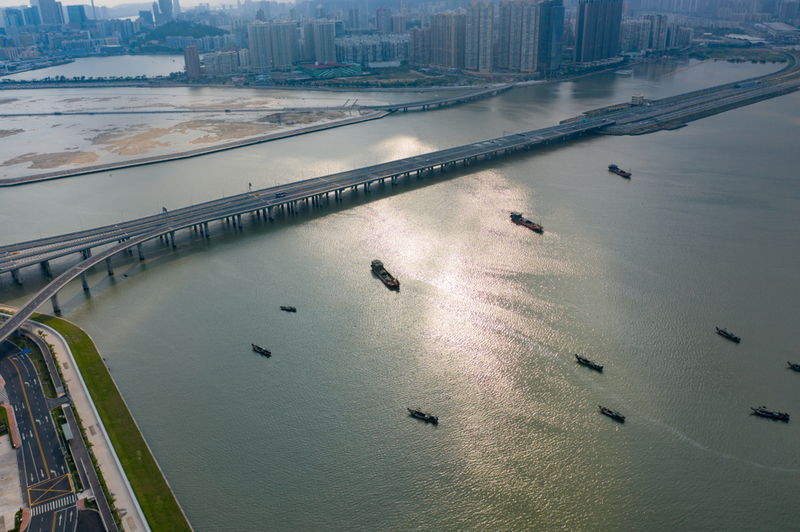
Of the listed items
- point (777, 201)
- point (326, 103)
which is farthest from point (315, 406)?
point (326, 103)

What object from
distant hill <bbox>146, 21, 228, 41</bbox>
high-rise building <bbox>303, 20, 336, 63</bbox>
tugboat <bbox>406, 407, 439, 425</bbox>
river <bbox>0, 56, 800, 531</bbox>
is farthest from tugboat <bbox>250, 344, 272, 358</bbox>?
distant hill <bbox>146, 21, 228, 41</bbox>

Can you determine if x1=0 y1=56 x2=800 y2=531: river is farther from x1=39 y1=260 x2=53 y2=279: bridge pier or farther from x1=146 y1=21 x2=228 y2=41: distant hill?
x1=146 y1=21 x2=228 y2=41: distant hill

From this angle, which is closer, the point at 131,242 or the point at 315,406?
the point at 315,406

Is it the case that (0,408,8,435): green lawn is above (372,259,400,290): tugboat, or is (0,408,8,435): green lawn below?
below

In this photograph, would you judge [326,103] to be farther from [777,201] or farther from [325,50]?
[777,201]

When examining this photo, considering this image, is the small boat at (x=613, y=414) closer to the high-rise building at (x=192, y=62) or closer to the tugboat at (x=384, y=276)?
the tugboat at (x=384, y=276)

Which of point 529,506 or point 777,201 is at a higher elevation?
point 777,201

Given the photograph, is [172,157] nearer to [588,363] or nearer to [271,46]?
[588,363]
